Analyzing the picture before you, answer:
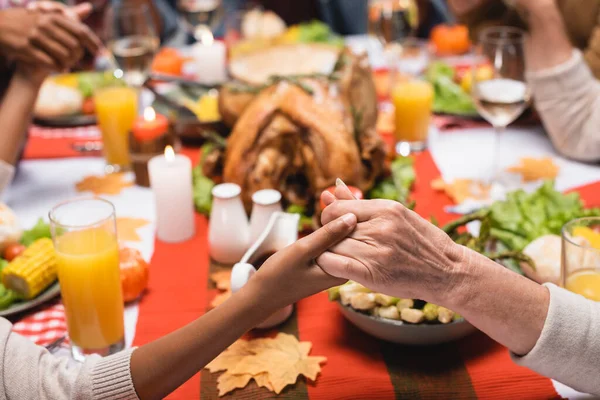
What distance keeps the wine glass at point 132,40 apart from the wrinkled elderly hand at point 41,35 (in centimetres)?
16

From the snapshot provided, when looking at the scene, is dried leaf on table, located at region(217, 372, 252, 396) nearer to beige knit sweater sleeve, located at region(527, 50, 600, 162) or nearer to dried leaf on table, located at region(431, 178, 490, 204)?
dried leaf on table, located at region(431, 178, 490, 204)

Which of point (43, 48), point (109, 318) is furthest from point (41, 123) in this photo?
point (109, 318)

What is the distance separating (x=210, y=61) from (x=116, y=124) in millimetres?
711

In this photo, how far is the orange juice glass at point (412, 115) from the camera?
2.23 metres

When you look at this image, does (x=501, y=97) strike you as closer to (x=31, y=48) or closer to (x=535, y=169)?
(x=535, y=169)

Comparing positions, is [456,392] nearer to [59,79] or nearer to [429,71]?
[429,71]

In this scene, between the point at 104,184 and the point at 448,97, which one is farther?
the point at 448,97

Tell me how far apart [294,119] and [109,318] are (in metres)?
0.74

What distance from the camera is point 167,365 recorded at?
1097 mm

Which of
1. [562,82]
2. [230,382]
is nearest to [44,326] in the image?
[230,382]

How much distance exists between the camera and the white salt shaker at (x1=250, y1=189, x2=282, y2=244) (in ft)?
5.32

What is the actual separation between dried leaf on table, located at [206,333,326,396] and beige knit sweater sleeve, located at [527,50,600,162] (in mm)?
1243

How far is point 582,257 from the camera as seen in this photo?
1216 millimetres

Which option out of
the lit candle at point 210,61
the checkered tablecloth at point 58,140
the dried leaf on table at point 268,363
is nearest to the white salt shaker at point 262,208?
the dried leaf on table at point 268,363
